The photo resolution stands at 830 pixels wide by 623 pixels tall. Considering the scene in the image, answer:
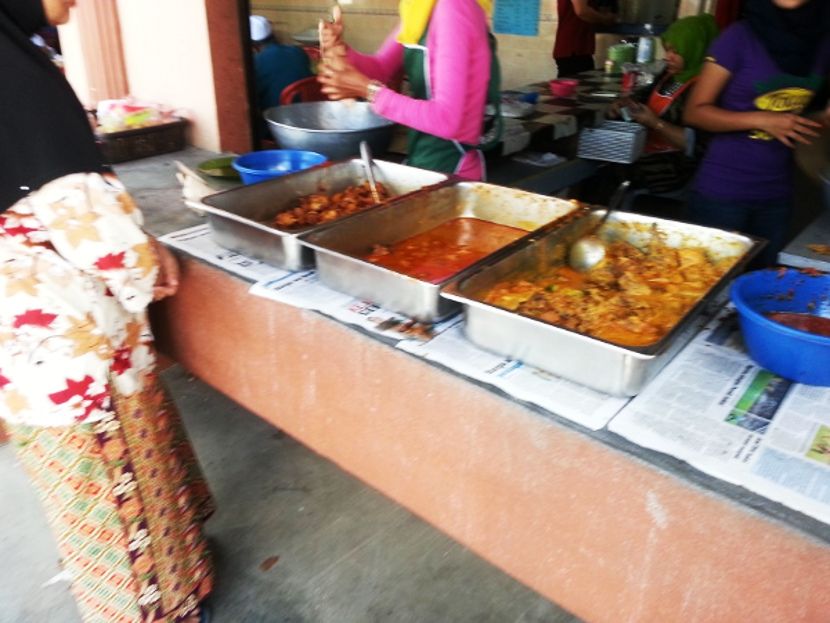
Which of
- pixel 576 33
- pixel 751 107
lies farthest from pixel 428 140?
pixel 576 33

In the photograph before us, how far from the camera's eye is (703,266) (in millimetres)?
1446

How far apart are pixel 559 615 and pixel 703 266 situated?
1.11 m

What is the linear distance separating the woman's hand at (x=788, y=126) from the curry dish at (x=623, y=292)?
851 millimetres

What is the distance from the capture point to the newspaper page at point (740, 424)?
946mm

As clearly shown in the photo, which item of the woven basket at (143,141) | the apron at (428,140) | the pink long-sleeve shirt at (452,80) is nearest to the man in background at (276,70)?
the woven basket at (143,141)

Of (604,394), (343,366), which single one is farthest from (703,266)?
(343,366)

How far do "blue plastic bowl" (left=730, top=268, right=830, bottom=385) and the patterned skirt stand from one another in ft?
4.20

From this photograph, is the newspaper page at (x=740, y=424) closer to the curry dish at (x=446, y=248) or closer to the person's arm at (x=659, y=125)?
the curry dish at (x=446, y=248)

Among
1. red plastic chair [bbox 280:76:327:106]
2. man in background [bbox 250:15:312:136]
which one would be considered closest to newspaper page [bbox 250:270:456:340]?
red plastic chair [bbox 280:76:327:106]

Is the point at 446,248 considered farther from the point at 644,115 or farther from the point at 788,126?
the point at 644,115

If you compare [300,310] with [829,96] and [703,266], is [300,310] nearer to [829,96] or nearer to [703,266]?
[703,266]

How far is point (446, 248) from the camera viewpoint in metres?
1.69

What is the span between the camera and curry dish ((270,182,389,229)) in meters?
1.71

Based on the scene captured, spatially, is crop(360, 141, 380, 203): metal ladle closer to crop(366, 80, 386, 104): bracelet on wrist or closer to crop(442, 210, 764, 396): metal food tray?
crop(366, 80, 386, 104): bracelet on wrist
